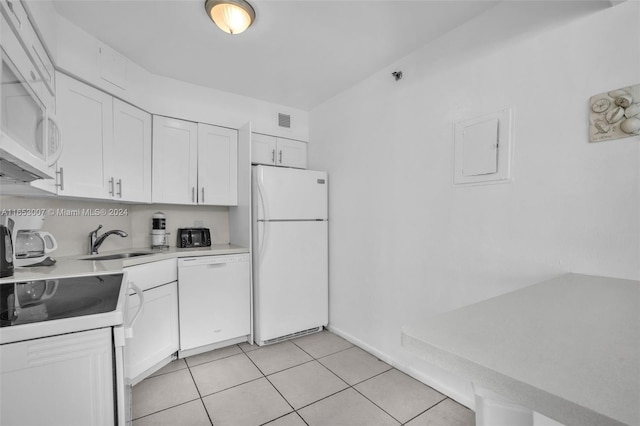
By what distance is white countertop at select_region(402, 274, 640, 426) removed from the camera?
37 centimetres

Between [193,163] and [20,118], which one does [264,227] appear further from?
[20,118]

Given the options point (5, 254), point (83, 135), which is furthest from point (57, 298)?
point (83, 135)

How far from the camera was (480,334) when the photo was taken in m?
0.57

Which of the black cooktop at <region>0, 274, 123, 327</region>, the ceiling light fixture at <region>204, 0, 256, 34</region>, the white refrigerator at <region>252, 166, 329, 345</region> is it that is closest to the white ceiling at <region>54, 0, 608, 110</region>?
the ceiling light fixture at <region>204, 0, 256, 34</region>

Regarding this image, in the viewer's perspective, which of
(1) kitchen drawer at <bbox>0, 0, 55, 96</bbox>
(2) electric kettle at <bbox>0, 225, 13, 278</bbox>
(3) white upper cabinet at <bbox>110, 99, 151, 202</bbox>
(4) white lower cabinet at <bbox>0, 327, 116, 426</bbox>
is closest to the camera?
(4) white lower cabinet at <bbox>0, 327, 116, 426</bbox>

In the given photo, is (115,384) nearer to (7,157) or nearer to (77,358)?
(77,358)

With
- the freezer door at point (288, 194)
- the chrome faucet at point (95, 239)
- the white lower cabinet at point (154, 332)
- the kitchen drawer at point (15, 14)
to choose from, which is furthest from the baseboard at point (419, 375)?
the kitchen drawer at point (15, 14)

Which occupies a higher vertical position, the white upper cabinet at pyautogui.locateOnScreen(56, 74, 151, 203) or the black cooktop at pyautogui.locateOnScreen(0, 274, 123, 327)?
the white upper cabinet at pyautogui.locateOnScreen(56, 74, 151, 203)

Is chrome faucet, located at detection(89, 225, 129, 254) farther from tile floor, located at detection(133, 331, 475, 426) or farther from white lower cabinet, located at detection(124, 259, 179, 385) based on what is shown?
tile floor, located at detection(133, 331, 475, 426)

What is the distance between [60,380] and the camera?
892 mm

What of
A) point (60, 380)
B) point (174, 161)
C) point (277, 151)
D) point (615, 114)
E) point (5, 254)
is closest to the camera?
point (60, 380)

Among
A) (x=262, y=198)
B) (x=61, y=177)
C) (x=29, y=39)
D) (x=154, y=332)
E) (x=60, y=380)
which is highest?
(x=29, y=39)

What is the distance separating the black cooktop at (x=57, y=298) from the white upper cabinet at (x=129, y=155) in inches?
40.2

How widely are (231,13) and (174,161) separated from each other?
1.44 m
